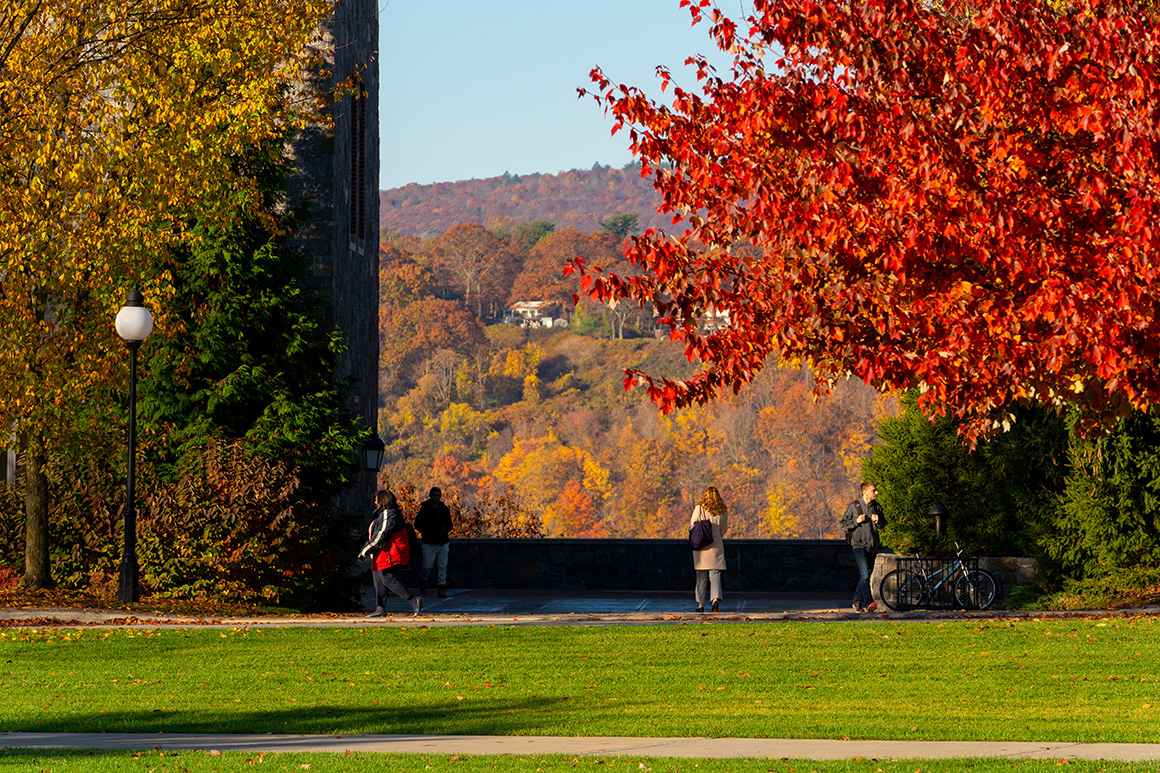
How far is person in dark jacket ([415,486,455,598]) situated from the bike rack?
6947mm

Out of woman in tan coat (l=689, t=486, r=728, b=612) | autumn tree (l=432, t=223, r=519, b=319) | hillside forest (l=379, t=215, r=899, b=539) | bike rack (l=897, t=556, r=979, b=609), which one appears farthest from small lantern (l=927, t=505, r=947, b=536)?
autumn tree (l=432, t=223, r=519, b=319)

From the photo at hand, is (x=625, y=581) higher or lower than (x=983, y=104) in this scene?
lower

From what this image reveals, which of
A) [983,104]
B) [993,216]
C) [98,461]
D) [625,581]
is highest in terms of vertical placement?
[983,104]

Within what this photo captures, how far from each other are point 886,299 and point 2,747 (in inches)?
247

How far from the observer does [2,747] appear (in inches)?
324

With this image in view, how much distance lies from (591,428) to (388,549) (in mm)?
88303

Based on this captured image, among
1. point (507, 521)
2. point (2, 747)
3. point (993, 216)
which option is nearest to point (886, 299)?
point (993, 216)

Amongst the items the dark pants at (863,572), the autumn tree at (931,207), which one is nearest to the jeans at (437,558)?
the dark pants at (863,572)

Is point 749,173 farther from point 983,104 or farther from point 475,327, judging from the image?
point 475,327

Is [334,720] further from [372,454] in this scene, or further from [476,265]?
[476,265]

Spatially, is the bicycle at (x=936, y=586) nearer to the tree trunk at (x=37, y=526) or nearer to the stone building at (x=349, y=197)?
the stone building at (x=349, y=197)

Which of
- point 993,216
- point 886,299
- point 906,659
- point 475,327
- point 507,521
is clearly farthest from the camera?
point 475,327

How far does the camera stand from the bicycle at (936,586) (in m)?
17.8

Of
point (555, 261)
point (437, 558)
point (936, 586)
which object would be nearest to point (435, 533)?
point (437, 558)
